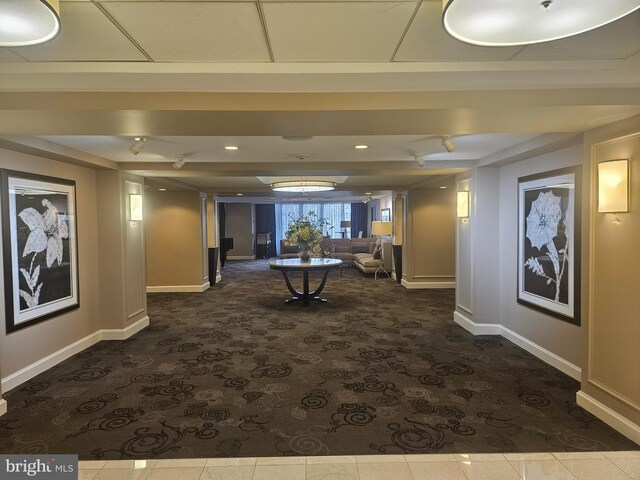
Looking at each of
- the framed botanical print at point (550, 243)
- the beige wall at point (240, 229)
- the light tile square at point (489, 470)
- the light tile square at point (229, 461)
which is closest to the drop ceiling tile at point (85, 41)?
the light tile square at point (229, 461)

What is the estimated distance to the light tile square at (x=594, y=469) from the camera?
2254mm

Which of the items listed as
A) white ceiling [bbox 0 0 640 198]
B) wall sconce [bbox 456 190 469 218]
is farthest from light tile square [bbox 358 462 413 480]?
wall sconce [bbox 456 190 469 218]

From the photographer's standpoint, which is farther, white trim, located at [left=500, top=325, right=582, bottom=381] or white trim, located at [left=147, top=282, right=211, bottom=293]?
white trim, located at [left=147, top=282, right=211, bottom=293]

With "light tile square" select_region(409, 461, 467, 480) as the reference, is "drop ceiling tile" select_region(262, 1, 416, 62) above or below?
above

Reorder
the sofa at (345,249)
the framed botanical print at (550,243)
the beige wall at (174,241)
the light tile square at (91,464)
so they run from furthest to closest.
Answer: the sofa at (345,249), the beige wall at (174,241), the framed botanical print at (550,243), the light tile square at (91,464)

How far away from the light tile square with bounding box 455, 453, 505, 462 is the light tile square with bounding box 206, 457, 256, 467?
131 centimetres

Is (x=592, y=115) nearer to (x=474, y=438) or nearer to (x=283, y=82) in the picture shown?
(x=283, y=82)

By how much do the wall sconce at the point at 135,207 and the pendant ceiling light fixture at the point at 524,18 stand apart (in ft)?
16.3

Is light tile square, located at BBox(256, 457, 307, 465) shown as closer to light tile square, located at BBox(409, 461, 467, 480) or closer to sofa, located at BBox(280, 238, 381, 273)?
light tile square, located at BBox(409, 461, 467, 480)

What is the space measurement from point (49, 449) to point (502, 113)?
3708 mm

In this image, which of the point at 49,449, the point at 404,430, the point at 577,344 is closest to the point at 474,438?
the point at 404,430

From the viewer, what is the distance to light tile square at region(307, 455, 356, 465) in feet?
7.88

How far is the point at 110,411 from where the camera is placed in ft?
10.1

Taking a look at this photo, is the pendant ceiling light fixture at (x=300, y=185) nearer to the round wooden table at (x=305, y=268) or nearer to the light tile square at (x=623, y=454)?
the round wooden table at (x=305, y=268)
